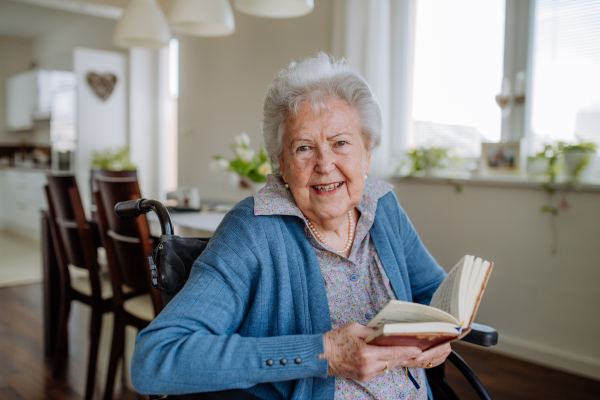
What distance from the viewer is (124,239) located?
6.20 ft

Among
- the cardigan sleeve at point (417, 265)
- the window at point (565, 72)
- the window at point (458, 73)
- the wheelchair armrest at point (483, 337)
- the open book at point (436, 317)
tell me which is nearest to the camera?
the open book at point (436, 317)

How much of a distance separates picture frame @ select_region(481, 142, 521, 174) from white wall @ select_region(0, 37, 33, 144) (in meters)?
7.53

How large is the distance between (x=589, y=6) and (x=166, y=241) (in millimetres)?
2629

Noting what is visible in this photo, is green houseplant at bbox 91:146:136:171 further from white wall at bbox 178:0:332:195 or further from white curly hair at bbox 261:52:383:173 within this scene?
white curly hair at bbox 261:52:383:173

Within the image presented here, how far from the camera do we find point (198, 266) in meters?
0.97

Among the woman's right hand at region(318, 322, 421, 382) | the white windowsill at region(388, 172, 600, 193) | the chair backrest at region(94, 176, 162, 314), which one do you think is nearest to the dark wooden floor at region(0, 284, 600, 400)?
the chair backrest at region(94, 176, 162, 314)

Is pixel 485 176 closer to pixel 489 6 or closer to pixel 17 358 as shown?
pixel 489 6

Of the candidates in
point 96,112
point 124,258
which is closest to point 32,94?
point 96,112

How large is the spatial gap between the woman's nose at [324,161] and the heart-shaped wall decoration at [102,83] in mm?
5409

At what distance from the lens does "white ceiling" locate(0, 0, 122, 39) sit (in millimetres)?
4910

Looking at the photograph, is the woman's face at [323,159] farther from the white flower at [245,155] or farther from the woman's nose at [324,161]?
the white flower at [245,155]

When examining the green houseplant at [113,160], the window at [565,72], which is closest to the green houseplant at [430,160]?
the window at [565,72]

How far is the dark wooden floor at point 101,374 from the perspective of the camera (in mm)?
2203

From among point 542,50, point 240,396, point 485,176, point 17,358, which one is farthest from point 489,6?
point 17,358
